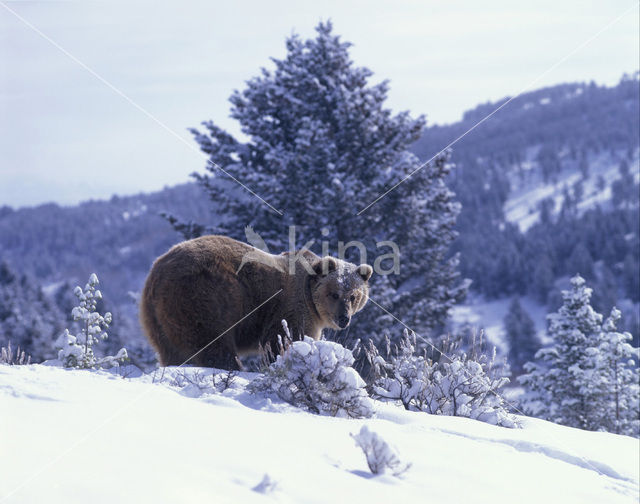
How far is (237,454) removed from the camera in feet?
11.1

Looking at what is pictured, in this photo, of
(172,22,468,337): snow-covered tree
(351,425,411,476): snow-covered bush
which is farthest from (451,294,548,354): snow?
(351,425,411,476): snow-covered bush

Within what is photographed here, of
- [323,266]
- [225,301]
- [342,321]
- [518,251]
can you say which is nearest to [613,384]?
[342,321]

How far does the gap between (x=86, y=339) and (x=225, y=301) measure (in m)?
1.58

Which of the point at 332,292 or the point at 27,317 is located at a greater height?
the point at 332,292

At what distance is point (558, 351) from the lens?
1552 cm

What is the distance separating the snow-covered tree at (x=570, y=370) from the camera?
48.0 ft

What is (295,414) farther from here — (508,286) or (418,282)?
(508,286)

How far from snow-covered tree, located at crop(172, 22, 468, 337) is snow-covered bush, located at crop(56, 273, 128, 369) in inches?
337

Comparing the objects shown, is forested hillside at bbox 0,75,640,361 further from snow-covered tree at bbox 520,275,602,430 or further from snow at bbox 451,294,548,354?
snow-covered tree at bbox 520,275,602,430

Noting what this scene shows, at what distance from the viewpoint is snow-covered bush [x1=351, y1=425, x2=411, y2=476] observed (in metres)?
3.50

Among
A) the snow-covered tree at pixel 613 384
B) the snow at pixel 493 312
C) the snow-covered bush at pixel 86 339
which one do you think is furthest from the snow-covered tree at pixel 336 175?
the snow at pixel 493 312

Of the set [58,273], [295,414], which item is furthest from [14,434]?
[58,273]

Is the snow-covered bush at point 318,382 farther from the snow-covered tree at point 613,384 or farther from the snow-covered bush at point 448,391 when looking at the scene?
the snow-covered tree at point 613,384

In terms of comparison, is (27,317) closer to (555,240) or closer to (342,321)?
(342,321)
